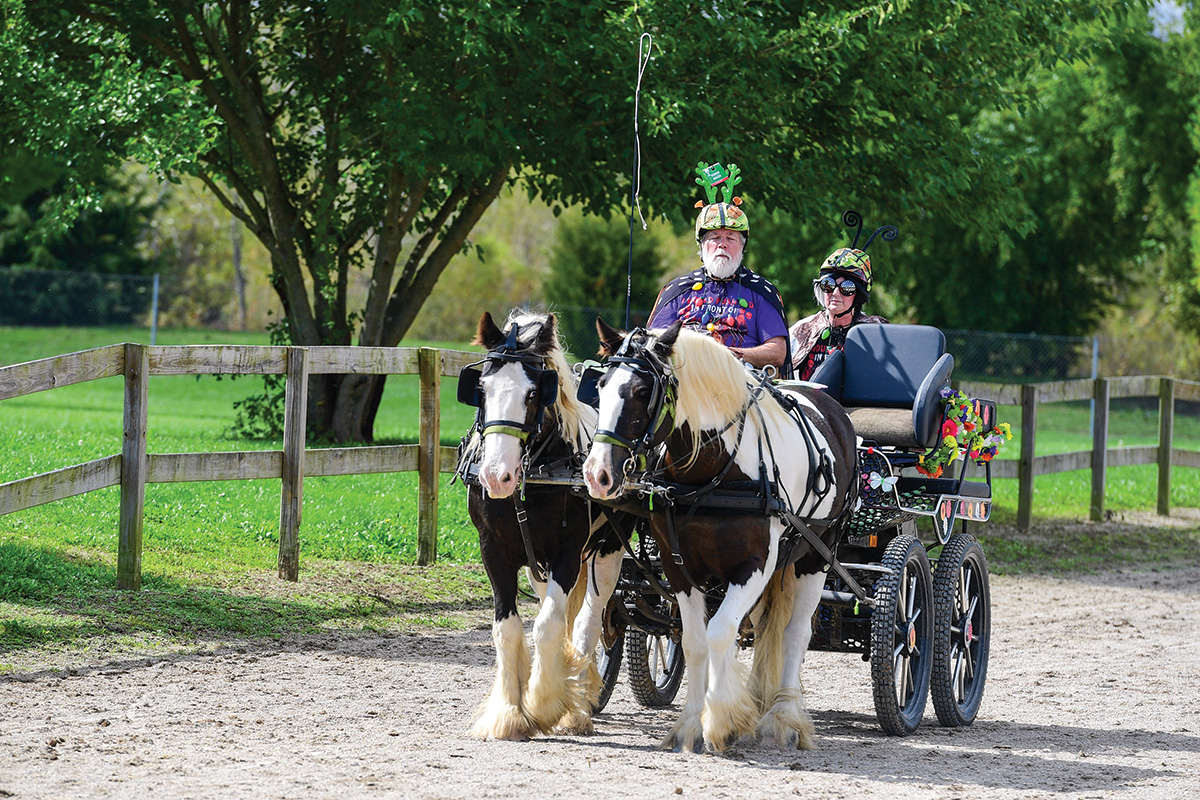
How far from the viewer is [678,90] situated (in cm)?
982

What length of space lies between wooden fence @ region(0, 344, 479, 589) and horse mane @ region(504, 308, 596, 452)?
287 centimetres

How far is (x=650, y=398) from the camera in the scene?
4.42 meters

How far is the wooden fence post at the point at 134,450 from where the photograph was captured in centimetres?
701

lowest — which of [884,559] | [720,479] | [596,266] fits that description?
[884,559]

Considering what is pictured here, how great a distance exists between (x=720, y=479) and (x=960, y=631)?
202cm

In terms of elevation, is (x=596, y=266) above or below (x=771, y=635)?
above

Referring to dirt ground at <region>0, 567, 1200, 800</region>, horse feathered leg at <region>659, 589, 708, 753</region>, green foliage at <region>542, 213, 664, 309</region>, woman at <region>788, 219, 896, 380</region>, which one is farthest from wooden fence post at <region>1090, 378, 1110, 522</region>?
green foliage at <region>542, 213, 664, 309</region>

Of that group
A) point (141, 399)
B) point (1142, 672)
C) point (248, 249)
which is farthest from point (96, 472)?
point (248, 249)

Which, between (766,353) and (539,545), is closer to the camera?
(539,545)

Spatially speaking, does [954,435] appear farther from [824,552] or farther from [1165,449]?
[1165,449]

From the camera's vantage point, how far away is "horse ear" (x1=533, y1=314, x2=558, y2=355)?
4.86 meters

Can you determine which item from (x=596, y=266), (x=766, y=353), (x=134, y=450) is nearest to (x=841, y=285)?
(x=766, y=353)

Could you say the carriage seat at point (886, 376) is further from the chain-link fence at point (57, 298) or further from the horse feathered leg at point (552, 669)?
the chain-link fence at point (57, 298)

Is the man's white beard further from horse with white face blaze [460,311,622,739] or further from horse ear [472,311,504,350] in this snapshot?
horse ear [472,311,504,350]
